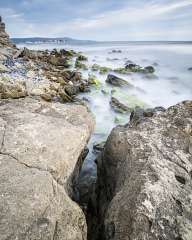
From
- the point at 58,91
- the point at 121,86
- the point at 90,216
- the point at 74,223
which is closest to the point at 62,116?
the point at 90,216

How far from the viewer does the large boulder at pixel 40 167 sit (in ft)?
9.60

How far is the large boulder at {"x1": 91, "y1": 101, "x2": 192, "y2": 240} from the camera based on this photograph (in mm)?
3242

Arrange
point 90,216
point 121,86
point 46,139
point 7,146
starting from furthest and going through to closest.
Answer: point 121,86 → point 90,216 → point 46,139 → point 7,146

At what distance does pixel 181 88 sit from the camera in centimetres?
2022

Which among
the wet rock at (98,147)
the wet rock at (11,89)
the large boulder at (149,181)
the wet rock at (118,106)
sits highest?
the large boulder at (149,181)

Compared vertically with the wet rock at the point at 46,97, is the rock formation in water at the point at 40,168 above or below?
above

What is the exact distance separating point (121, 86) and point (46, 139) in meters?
14.4

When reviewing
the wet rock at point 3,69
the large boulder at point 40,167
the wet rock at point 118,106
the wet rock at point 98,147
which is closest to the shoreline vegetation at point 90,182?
the large boulder at point 40,167

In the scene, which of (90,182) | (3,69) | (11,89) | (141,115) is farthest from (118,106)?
(90,182)

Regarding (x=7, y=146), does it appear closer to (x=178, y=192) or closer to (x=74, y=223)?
(x=74, y=223)

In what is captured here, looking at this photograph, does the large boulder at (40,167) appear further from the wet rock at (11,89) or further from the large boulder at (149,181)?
the wet rock at (11,89)

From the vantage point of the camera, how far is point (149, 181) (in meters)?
3.61

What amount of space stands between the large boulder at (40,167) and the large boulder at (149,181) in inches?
18.6

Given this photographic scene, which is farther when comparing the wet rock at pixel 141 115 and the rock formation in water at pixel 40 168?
the wet rock at pixel 141 115
